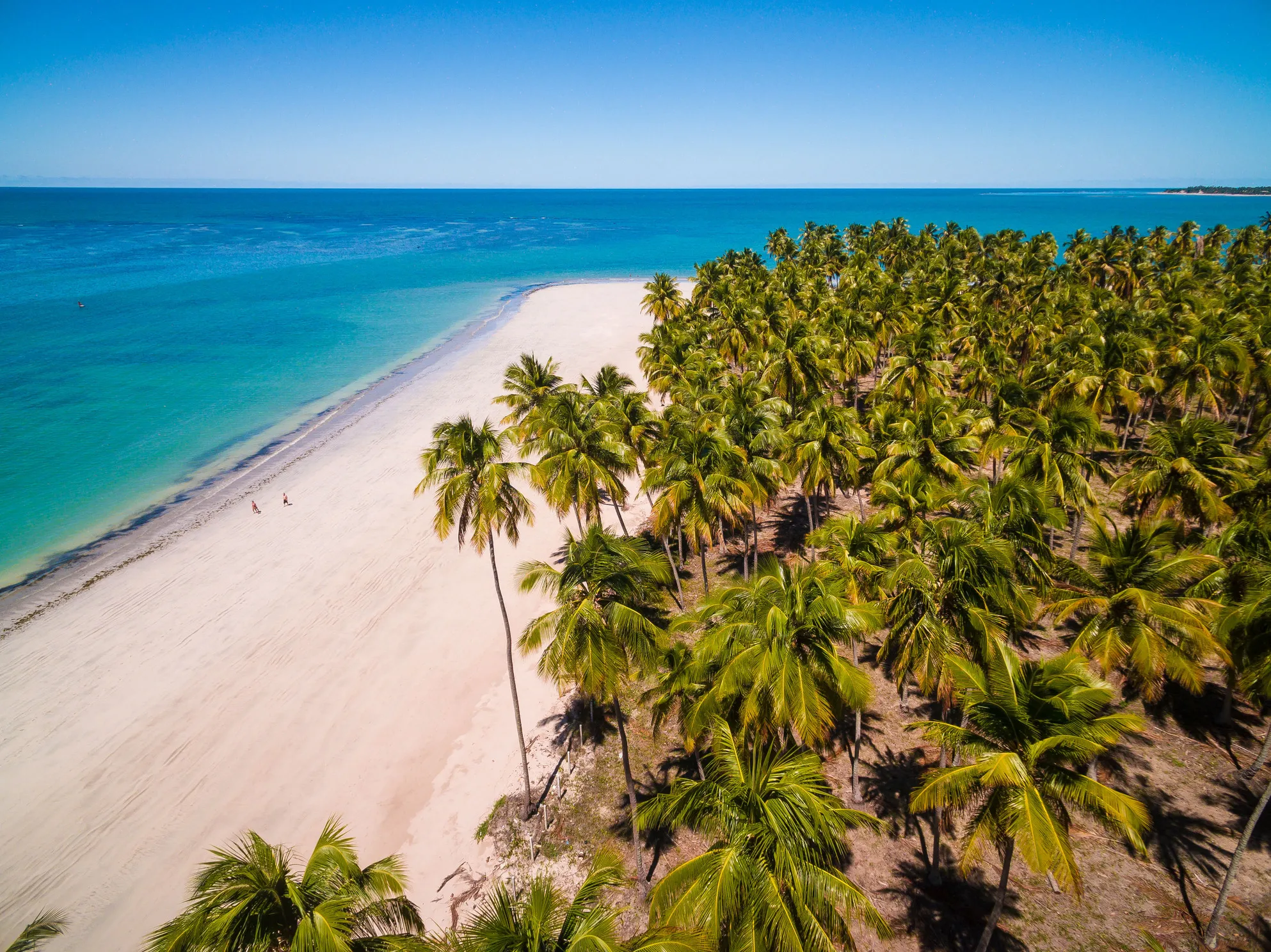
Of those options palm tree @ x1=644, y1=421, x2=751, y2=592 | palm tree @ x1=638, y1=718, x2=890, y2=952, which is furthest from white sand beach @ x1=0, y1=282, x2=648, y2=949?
palm tree @ x1=638, y1=718, x2=890, y2=952

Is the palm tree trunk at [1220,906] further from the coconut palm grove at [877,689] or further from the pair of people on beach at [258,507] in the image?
the pair of people on beach at [258,507]

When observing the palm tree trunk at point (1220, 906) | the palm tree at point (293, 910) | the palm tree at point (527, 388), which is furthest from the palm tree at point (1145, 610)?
the palm tree at point (527, 388)

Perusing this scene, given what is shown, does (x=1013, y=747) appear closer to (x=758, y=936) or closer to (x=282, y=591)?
(x=758, y=936)

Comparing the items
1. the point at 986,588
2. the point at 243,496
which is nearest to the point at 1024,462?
the point at 986,588

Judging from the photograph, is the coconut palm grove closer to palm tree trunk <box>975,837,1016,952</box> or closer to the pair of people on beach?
palm tree trunk <box>975,837,1016,952</box>

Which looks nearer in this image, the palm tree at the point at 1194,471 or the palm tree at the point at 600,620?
the palm tree at the point at 600,620

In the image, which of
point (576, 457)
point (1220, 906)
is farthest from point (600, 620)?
point (1220, 906)
